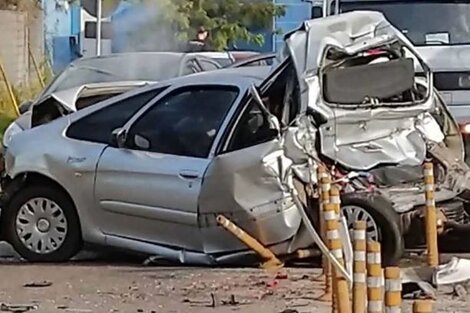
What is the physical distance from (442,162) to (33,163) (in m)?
3.64

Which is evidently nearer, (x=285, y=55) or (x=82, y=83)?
(x=285, y=55)

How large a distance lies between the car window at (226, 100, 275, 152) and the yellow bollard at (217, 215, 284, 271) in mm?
670

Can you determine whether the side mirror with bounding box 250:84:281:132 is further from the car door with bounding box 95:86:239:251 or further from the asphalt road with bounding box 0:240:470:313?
the asphalt road with bounding box 0:240:470:313

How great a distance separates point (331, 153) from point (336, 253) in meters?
3.39

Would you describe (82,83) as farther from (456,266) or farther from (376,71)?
(456,266)

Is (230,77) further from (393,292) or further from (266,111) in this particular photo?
(393,292)

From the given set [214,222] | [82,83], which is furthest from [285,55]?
[82,83]

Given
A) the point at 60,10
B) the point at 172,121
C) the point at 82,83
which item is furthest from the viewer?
the point at 60,10

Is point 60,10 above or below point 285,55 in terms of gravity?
below

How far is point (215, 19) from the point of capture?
98.0ft

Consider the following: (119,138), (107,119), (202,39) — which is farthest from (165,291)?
(202,39)

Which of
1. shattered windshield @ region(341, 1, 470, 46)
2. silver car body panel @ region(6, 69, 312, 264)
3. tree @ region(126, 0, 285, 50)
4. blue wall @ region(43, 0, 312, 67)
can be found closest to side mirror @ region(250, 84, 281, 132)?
silver car body panel @ region(6, 69, 312, 264)

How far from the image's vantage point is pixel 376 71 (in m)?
10.8

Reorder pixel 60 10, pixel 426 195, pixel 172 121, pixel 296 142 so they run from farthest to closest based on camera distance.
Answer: pixel 60 10
pixel 172 121
pixel 296 142
pixel 426 195
